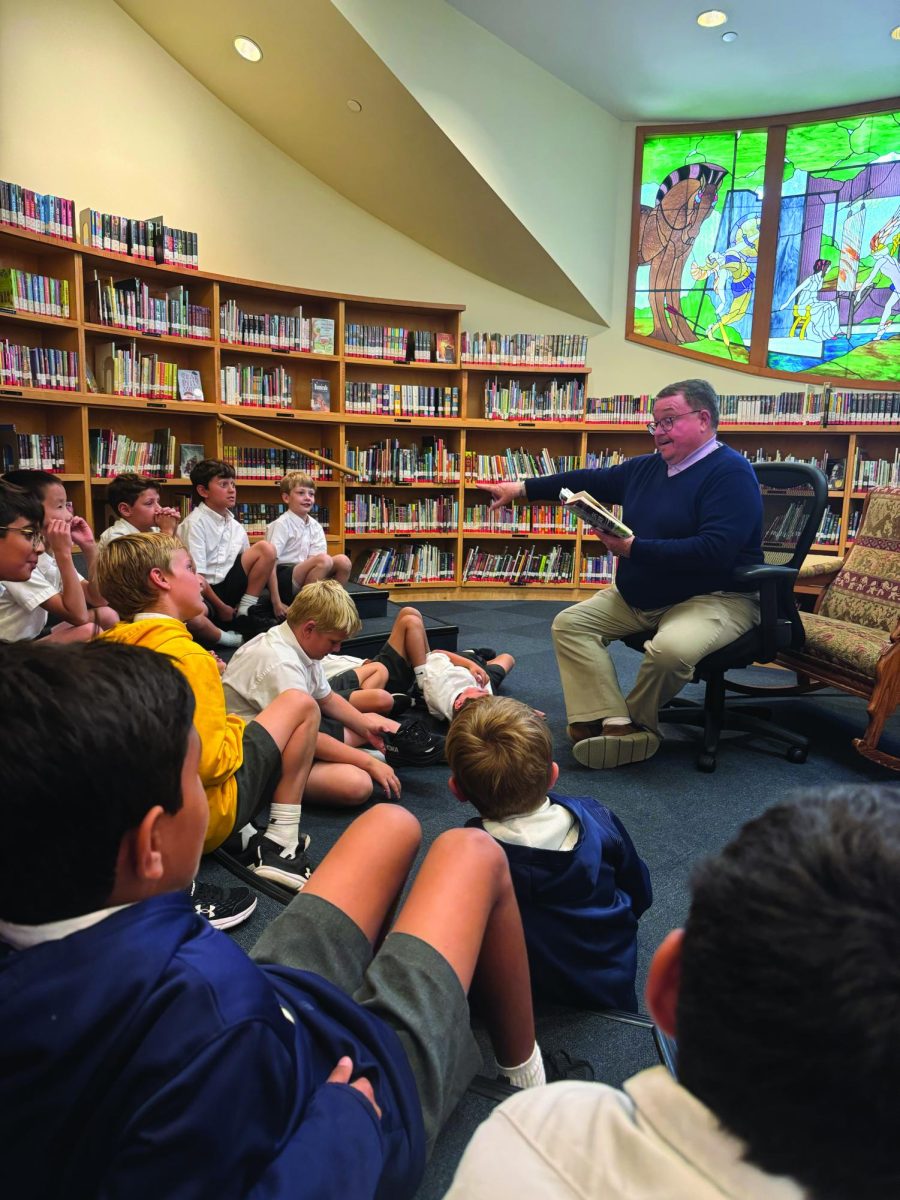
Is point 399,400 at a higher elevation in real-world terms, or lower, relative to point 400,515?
higher

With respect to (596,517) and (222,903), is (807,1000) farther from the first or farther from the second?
(596,517)

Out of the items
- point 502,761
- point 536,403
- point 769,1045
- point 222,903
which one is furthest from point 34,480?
point 536,403

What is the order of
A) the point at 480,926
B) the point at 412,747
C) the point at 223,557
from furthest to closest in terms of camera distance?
the point at 223,557, the point at 412,747, the point at 480,926

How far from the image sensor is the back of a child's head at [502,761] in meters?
1.25

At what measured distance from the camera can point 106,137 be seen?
4.60 metres

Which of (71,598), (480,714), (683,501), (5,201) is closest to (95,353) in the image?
(5,201)

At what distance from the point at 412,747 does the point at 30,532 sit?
1.36 metres

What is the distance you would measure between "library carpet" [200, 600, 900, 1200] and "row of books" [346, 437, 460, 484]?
7.80 ft

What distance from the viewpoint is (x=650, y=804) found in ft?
7.54

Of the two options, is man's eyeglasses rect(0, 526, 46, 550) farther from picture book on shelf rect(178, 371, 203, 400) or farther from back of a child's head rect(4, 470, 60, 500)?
picture book on shelf rect(178, 371, 203, 400)

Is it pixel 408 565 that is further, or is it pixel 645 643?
pixel 408 565

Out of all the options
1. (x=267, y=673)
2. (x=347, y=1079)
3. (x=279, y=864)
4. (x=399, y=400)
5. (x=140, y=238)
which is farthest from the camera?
(x=399, y=400)

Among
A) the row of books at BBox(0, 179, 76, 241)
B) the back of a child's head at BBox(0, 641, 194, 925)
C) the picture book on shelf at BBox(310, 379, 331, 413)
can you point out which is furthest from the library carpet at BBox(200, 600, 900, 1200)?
the row of books at BBox(0, 179, 76, 241)

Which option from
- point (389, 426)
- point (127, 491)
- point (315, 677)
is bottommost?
point (315, 677)
